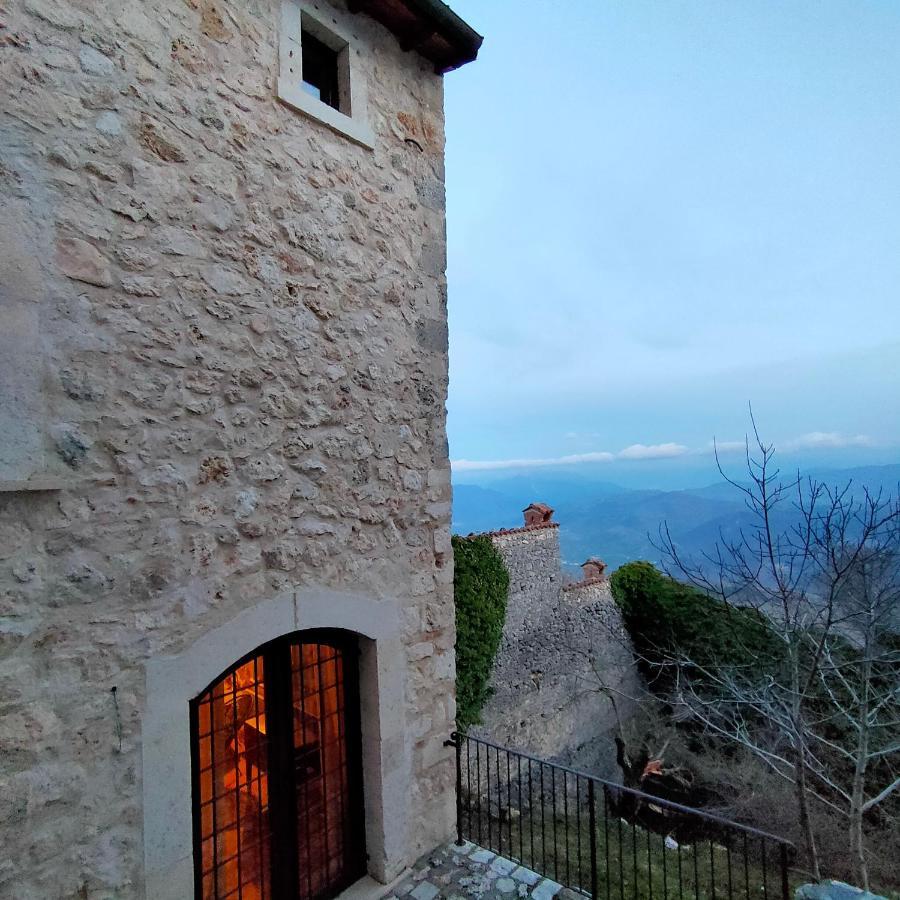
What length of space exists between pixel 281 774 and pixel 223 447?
199 cm

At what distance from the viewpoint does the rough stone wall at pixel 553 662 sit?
393 inches

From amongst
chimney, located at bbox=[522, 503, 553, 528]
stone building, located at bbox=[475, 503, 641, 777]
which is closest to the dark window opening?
stone building, located at bbox=[475, 503, 641, 777]

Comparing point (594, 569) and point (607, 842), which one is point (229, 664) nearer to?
point (607, 842)

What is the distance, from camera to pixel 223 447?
2.74m

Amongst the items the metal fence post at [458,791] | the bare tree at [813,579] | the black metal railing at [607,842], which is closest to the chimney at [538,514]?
the bare tree at [813,579]

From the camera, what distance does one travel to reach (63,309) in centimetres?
226


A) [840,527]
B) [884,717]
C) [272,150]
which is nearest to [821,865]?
[884,717]

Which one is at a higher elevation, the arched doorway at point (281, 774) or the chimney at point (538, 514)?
the chimney at point (538, 514)

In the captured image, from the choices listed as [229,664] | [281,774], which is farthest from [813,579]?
[229,664]

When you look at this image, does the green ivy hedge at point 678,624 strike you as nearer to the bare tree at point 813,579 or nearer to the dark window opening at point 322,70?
the bare tree at point 813,579

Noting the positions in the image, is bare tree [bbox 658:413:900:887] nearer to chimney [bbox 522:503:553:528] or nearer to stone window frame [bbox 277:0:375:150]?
chimney [bbox 522:503:553:528]

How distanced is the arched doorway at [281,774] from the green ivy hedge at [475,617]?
542cm

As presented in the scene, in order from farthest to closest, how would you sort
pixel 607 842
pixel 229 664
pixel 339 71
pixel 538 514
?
pixel 538 514 < pixel 607 842 < pixel 339 71 < pixel 229 664

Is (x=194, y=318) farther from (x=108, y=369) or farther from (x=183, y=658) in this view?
(x=183, y=658)
